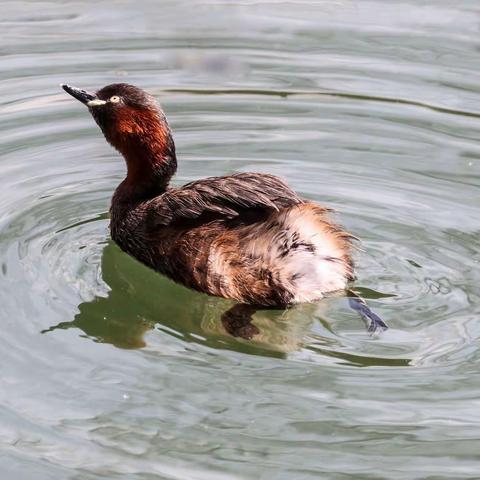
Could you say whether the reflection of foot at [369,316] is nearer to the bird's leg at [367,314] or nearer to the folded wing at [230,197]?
the bird's leg at [367,314]

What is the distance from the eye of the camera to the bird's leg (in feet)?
17.9

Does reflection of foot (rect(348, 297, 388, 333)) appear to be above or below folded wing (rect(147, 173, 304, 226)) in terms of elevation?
below

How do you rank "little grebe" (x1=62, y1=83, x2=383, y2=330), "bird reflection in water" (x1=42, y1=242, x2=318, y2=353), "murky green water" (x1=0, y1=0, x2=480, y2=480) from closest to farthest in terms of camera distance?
"murky green water" (x1=0, y1=0, x2=480, y2=480) → "bird reflection in water" (x1=42, y1=242, x2=318, y2=353) → "little grebe" (x1=62, y1=83, x2=383, y2=330)

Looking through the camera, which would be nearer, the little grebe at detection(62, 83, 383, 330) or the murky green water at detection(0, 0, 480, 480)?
the murky green water at detection(0, 0, 480, 480)

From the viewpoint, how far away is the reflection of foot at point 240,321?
18.0ft

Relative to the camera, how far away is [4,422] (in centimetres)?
481

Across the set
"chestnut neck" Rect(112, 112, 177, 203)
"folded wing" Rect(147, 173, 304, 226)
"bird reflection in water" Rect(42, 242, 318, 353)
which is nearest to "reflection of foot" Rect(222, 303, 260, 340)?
"bird reflection in water" Rect(42, 242, 318, 353)

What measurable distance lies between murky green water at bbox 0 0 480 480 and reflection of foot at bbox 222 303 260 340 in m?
0.05

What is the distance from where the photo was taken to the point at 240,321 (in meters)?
5.58

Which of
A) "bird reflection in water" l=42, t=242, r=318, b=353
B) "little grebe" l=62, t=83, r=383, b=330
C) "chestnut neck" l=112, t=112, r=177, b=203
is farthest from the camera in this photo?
"chestnut neck" l=112, t=112, r=177, b=203

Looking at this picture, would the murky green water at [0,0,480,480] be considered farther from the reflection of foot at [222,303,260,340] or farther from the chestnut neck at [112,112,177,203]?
the chestnut neck at [112,112,177,203]

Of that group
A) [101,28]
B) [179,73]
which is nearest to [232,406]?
[179,73]

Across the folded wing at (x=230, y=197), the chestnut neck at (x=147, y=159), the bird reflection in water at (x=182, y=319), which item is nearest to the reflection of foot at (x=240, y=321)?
the bird reflection in water at (x=182, y=319)

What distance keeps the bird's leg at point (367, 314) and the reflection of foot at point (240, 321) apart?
453mm
